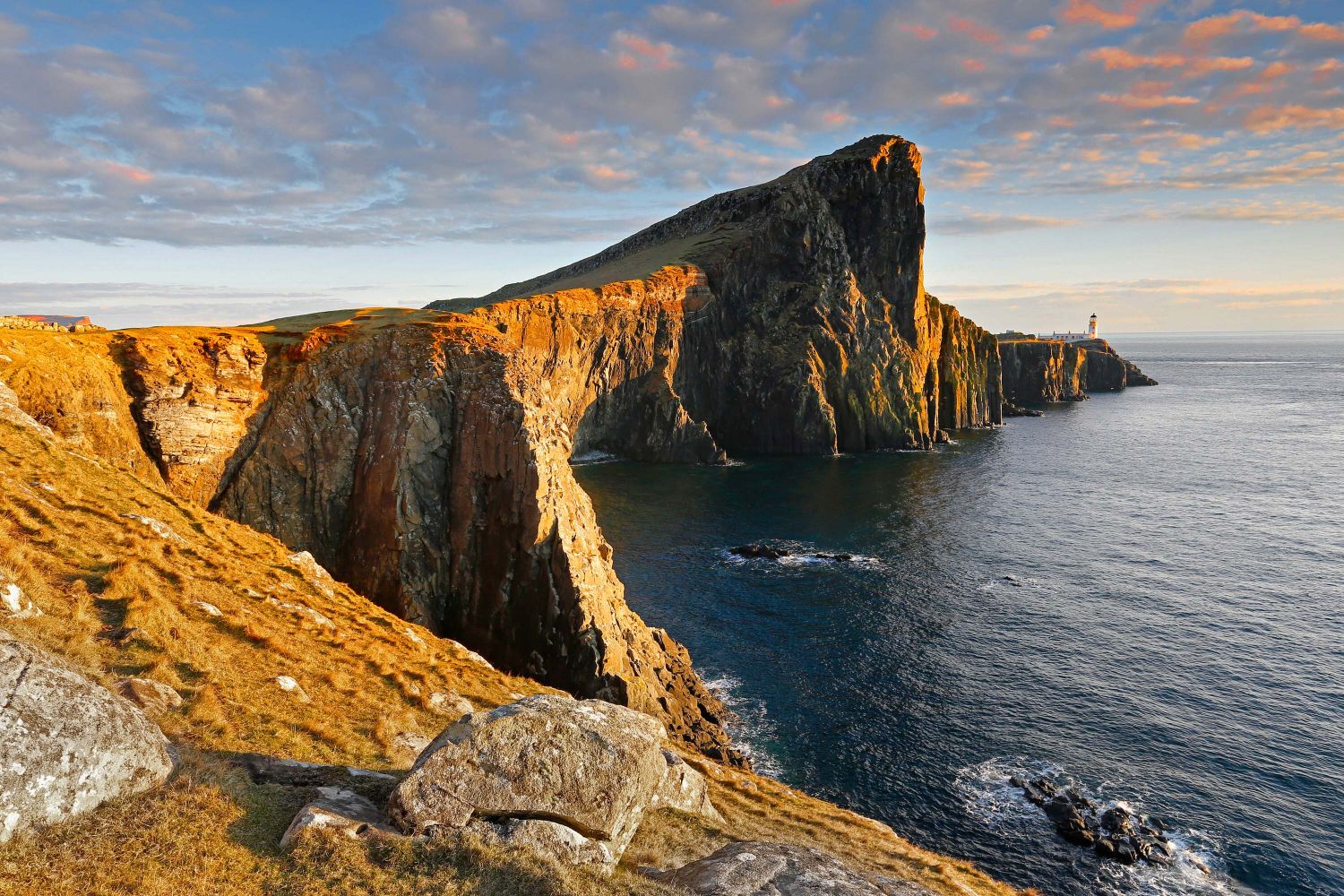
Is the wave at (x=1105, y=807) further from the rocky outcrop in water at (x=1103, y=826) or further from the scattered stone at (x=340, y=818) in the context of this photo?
the scattered stone at (x=340, y=818)

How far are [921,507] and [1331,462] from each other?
75907 mm

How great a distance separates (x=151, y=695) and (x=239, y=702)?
6.92 ft

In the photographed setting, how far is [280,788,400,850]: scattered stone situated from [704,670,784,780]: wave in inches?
1112

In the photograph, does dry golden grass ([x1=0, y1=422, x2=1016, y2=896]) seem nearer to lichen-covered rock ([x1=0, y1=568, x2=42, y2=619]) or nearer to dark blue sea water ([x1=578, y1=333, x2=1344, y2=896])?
lichen-covered rock ([x1=0, y1=568, x2=42, y2=619])

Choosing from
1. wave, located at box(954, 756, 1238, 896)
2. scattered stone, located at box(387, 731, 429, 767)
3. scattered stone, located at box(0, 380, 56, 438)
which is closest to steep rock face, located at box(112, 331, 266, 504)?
scattered stone, located at box(0, 380, 56, 438)

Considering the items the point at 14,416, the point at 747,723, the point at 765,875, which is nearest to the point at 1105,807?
the point at 747,723

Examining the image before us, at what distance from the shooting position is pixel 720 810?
821 inches

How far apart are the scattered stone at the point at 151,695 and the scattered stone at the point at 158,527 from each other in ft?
37.7

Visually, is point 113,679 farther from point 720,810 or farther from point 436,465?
point 436,465

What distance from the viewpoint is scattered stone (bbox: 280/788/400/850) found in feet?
40.0

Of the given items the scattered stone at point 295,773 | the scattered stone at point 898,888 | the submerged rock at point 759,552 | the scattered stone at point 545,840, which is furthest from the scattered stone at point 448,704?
the submerged rock at point 759,552

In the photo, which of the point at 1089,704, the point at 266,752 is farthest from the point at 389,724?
the point at 1089,704

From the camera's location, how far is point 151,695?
49.2 feet

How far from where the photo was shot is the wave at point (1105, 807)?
101 feet
